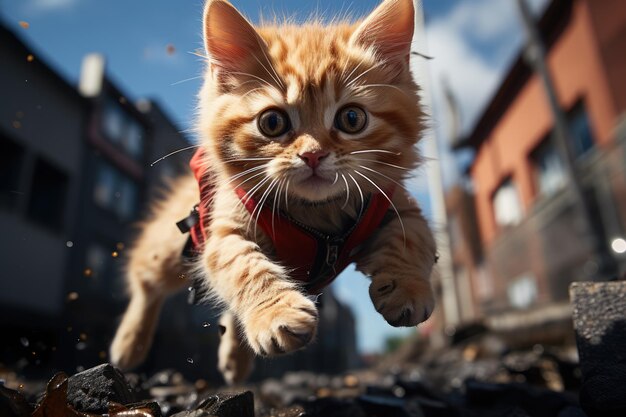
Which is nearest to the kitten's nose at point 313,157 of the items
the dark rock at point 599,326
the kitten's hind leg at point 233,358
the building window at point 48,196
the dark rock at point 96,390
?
the dark rock at point 96,390

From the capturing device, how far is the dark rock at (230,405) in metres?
1.68

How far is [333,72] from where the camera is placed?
72.7 inches

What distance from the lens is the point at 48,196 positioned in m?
7.35

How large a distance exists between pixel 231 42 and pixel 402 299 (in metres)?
1.14

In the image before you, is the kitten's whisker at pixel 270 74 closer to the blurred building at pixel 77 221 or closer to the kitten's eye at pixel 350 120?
the kitten's eye at pixel 350 120

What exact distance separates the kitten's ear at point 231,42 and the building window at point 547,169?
10090mm

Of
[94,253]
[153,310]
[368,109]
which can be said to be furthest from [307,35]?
[94,253]

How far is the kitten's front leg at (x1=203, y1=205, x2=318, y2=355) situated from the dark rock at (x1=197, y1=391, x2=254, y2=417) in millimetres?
292

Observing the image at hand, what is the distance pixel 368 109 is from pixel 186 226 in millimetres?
967

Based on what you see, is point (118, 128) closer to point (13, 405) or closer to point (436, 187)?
point (436, 187)

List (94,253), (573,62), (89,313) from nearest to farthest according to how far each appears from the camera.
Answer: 1. (89,313)
2. (94,253)
3. (573,62)

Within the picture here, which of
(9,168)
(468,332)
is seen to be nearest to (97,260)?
(9,168)

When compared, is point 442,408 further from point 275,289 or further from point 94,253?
point 94,253

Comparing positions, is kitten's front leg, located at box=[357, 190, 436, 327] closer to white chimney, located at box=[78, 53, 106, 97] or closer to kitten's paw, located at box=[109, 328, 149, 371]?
kitten's paw, located at box=[109, 328, 149, 371]
